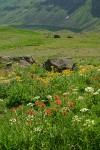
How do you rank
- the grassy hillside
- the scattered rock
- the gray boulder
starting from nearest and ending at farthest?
the gray boulder < the scattered rock < the grassy hillside

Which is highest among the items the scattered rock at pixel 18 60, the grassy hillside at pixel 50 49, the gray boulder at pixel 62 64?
the gray boulder at pixel 62 64

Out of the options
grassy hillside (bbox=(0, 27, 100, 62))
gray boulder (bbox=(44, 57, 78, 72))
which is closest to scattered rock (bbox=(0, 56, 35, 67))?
gray boulder (bbox=(44, 57, 78, 72))

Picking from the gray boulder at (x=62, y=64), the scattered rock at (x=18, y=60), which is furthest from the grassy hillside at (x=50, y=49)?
the gray boulder at (x=62, y=64)

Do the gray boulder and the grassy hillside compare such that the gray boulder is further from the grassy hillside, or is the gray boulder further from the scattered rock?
the grassy hillside

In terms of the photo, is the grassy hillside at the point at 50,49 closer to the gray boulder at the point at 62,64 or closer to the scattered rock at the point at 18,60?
the scattered rock at the point at 18,60

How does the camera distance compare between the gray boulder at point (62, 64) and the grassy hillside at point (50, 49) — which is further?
the grassy hillside at point (50, 49)

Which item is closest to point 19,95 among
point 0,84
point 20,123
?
point 0,84

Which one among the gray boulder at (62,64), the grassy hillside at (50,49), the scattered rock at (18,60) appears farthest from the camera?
the grassy hillside at (50,49)

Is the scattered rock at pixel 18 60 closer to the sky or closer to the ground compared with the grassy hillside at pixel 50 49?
closer to the sky

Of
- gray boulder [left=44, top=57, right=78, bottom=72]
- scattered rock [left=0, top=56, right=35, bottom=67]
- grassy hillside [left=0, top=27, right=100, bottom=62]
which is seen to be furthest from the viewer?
grassy hillside [left=0, top=27, right=100, bottom=62]

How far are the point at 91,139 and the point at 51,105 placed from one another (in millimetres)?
5910

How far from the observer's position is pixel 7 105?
51.5 feet

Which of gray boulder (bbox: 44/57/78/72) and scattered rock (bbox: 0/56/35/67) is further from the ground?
gray boulder (bbox: 44/57/78/72)

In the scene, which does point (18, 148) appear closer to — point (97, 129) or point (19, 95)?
point (97, 129)
